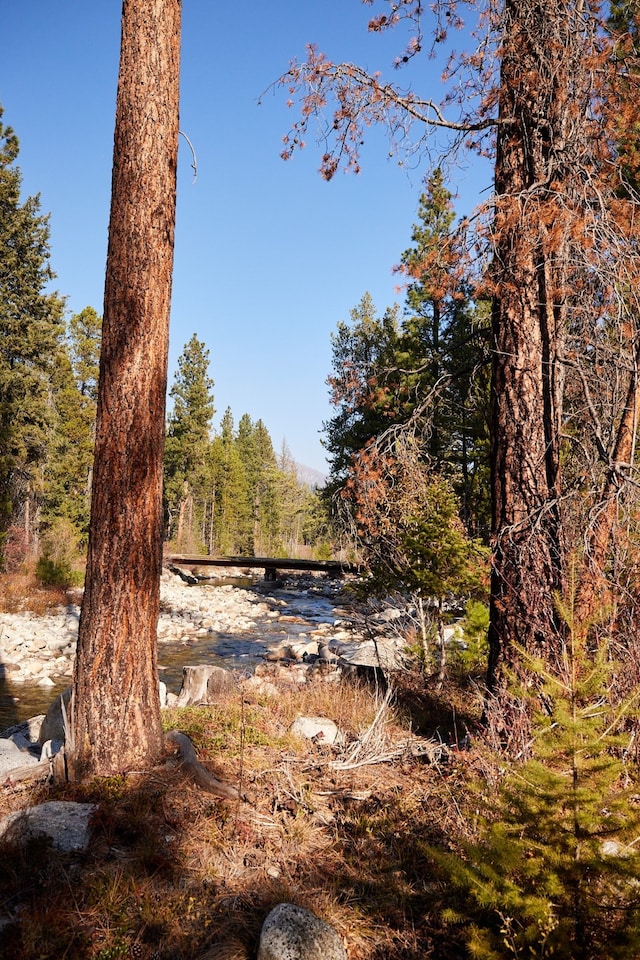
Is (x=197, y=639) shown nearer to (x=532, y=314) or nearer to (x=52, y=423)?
(x=52, y=423)

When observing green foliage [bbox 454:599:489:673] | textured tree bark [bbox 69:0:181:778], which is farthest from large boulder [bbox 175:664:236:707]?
textured tree bark [bbox 69:0:181:778]

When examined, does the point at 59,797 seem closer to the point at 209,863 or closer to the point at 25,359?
the point at 209,863

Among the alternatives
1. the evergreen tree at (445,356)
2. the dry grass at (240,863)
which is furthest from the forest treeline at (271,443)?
the dry grass at (240,863)

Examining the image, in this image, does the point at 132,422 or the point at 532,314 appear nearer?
the point at 132,422

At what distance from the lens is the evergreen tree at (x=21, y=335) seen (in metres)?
18.9

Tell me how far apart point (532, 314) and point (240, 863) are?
3879 millimetres

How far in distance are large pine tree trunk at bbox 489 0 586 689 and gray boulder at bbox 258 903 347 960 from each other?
2278 millimetres

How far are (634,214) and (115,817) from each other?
523 centimetres

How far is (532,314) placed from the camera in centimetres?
433

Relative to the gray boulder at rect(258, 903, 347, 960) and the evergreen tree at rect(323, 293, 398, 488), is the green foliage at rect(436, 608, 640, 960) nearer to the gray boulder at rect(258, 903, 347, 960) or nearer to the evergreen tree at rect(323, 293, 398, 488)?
the gray boulder at rect(258, 903, 347, 960)

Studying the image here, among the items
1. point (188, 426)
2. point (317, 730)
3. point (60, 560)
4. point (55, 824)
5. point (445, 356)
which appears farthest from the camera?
point (188, 426)

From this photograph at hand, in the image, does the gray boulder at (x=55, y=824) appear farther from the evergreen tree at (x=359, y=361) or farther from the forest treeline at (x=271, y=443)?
the evergreen tree at (x=359, y=361)

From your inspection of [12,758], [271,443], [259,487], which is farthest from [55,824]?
[271,443]

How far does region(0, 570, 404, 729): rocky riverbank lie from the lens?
32.9 ft
